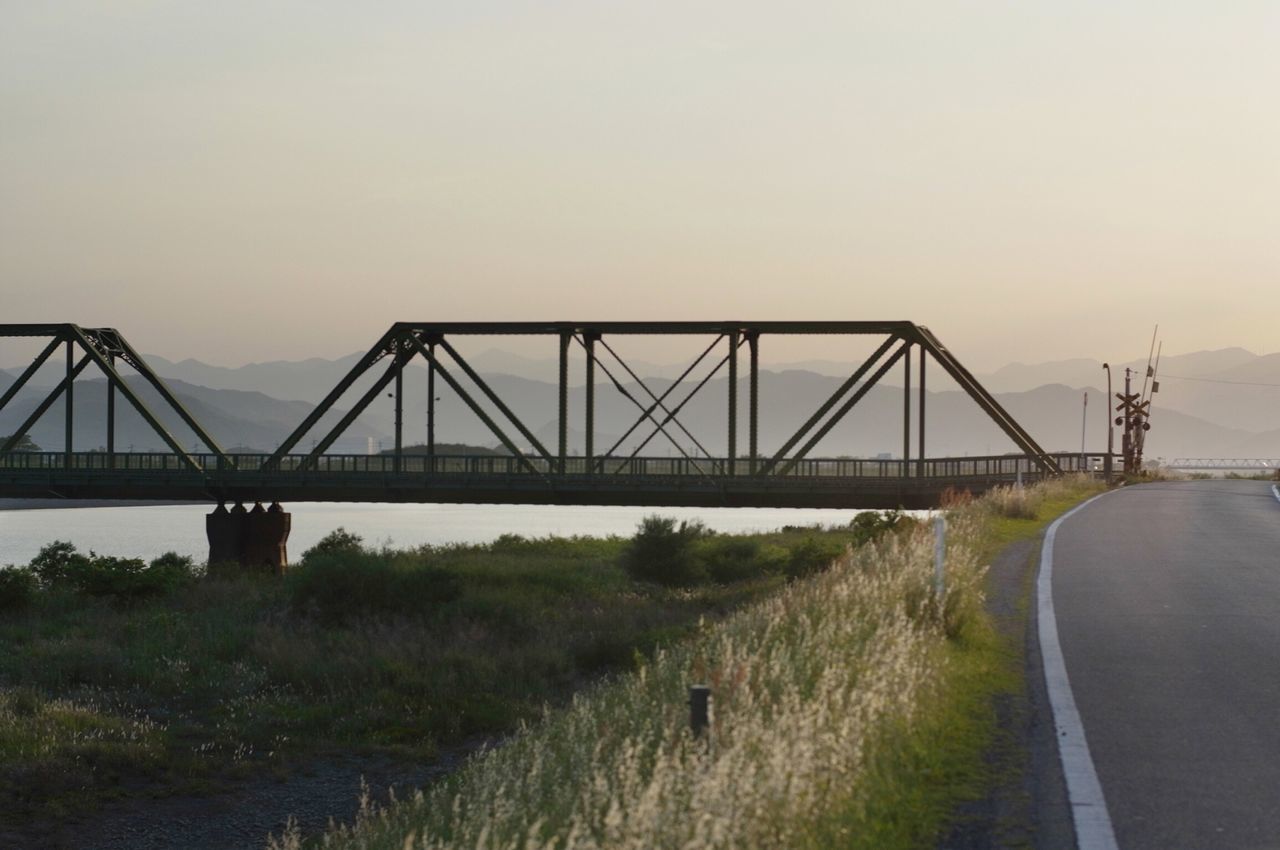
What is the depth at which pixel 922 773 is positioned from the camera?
29.2ft

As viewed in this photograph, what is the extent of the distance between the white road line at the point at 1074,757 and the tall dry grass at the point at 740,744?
89 centimetres

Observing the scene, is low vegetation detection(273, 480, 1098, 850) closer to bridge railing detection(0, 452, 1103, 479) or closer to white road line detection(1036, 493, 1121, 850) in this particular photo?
white road line detection(1036, 493, 1121, 850)

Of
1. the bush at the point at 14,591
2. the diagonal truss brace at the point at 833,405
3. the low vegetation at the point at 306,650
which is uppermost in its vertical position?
the diagonal truss brace at the point at 833,405

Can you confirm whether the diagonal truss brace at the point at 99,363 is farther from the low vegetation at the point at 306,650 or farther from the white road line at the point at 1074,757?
the white road line at the point at 1074,757

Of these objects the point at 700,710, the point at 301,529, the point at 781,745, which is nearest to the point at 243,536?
the point at 700,710

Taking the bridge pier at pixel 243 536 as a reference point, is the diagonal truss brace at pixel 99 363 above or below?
above

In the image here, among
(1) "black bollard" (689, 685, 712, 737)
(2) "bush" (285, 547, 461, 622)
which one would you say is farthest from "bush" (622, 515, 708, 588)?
(1) "black bollard" (689, 685, 712, 737)

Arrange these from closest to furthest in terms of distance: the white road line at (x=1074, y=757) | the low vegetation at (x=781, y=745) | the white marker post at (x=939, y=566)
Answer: the low vegetation at (x=781, y=745) → the white road line at (x=1074, y=757) → the white marker post at (x=939, y=566)

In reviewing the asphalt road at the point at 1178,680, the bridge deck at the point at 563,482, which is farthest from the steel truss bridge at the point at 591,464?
the asphalt road at the point at 1178,680

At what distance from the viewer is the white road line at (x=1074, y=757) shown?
7656mm

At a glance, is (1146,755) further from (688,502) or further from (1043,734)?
(688,502)

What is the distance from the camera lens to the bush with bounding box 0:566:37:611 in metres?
37.3

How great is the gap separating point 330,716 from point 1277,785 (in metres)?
17.4

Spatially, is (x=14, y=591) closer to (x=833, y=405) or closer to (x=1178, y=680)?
(x=833, y=405)
